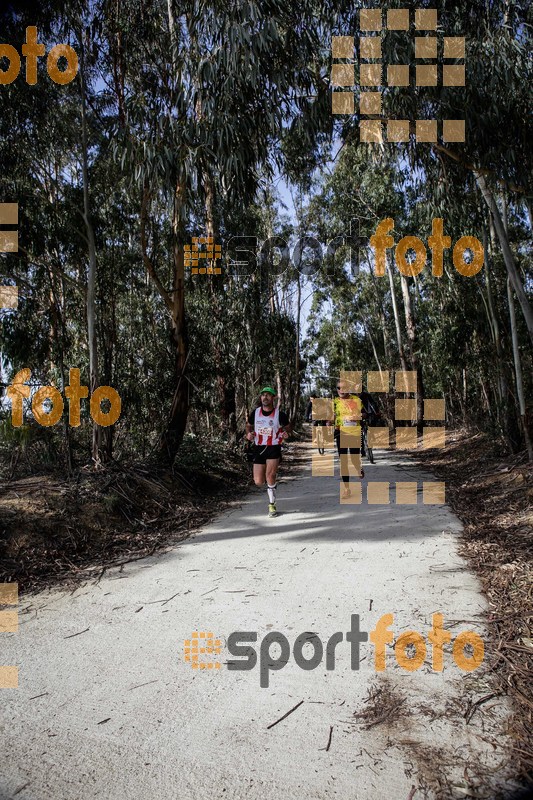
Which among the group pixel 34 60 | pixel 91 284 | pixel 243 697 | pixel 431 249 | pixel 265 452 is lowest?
pixel 243 697

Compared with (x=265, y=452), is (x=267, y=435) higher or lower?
higher

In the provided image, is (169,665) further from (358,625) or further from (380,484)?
(380,484)

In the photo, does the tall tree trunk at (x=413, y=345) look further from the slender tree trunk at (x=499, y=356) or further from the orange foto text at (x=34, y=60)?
the orange foto text at (x=34, y=60)

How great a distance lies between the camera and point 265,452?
292 inches

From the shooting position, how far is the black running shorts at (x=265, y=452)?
→ 7.39 meters

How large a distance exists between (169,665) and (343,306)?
30600 millimetres

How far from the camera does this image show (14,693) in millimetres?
2939

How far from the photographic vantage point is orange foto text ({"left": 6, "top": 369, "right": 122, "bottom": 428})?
332 inches

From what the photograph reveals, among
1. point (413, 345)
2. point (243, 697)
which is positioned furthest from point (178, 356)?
point (413, 345)

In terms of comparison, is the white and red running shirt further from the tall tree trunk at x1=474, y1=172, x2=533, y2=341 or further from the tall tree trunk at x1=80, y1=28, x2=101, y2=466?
the tall tree trunk at x1=474, y1=172, x2=533, y2=341

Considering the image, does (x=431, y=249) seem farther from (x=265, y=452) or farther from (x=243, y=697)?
(x=243, y=697)

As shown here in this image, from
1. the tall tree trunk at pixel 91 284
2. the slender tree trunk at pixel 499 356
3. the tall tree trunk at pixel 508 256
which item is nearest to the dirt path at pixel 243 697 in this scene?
the tall tree trunk at pixel 91 284

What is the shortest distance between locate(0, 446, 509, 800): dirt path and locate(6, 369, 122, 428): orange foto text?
4.35 metres

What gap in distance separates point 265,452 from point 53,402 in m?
3.68
